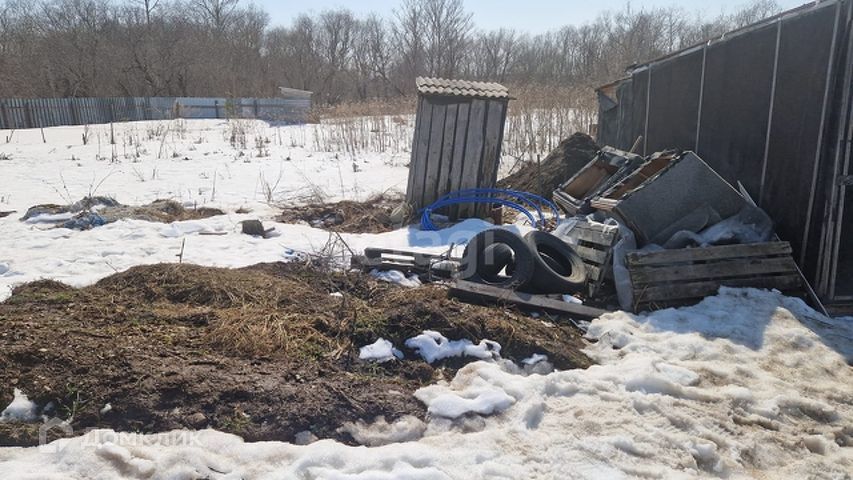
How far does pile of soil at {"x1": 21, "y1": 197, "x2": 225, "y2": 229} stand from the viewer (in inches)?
277

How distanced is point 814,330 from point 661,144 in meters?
4.55

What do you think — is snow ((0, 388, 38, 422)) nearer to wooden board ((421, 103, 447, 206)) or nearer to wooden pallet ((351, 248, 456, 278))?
wooden pallet ((351, 248, 456, 278))

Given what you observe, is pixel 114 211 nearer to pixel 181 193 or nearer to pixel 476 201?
pixel 181 193

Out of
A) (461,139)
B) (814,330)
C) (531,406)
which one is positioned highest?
(461,139)

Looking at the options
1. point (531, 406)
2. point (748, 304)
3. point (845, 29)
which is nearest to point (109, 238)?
point (531, 406)

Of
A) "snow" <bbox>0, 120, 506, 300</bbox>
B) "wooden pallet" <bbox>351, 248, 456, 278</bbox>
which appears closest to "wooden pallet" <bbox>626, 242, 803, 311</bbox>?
"wooden pallet" <bbox>351, 248, 456, 278</bbox>

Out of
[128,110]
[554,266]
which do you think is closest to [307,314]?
[554,266]

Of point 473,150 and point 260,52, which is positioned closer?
point 473,150

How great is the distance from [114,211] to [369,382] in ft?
20.1

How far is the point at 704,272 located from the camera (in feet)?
15.5

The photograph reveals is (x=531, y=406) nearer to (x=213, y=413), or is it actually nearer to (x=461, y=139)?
(x=213, y=413)

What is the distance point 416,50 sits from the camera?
131ft

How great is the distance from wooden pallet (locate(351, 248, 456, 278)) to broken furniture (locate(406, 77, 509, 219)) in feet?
8.53

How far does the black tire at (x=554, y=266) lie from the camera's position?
489cm
